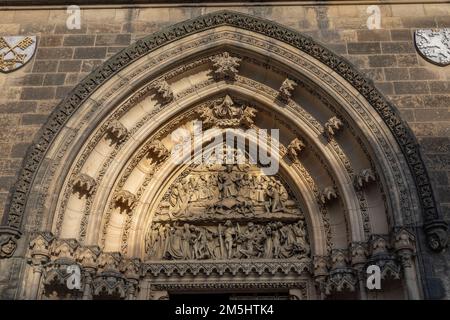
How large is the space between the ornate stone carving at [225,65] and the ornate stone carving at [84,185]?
3.38 m

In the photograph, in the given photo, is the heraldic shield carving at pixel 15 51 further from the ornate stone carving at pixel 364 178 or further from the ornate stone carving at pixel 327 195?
the ornate stone carving at pixel 364 178

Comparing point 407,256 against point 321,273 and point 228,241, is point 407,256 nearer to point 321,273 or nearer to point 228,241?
point 321,273

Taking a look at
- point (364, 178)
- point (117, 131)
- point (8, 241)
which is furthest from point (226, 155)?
point (8, 241)

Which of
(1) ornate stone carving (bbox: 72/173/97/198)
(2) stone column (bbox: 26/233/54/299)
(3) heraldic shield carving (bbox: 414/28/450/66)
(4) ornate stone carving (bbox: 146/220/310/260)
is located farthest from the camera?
(3) heraldic shield carving (bbox: 414/28/450/66)

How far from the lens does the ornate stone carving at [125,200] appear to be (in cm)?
1065

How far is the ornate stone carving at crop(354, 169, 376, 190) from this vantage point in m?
10.1

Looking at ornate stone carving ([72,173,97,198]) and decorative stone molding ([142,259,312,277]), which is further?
decorative stone molding ([142,259,312,277])

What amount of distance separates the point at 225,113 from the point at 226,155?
2.88 ft

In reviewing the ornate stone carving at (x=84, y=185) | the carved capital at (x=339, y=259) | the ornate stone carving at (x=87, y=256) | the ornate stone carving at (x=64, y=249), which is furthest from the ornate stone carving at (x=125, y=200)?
the carved capital at (x=339, y=259)

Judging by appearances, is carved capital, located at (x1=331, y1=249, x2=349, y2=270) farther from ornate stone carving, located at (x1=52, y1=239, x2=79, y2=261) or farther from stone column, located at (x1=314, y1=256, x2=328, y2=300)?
ornate stone carving, located at (x1=52, y1=239, x2=79, y2=261)

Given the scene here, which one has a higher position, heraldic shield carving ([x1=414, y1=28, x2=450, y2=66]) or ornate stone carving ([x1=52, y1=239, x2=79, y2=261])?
heraldic shield carving ([x1=414, y1=28, x2=450, y2=66])

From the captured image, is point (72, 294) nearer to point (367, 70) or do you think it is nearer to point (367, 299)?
point (367, 299)

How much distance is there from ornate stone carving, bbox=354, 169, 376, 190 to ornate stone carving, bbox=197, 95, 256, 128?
270 centimetres

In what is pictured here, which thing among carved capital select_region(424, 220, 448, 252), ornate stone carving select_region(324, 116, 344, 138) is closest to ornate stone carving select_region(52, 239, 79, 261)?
ornate stone carving select_region(324, 116, 344, 138)
